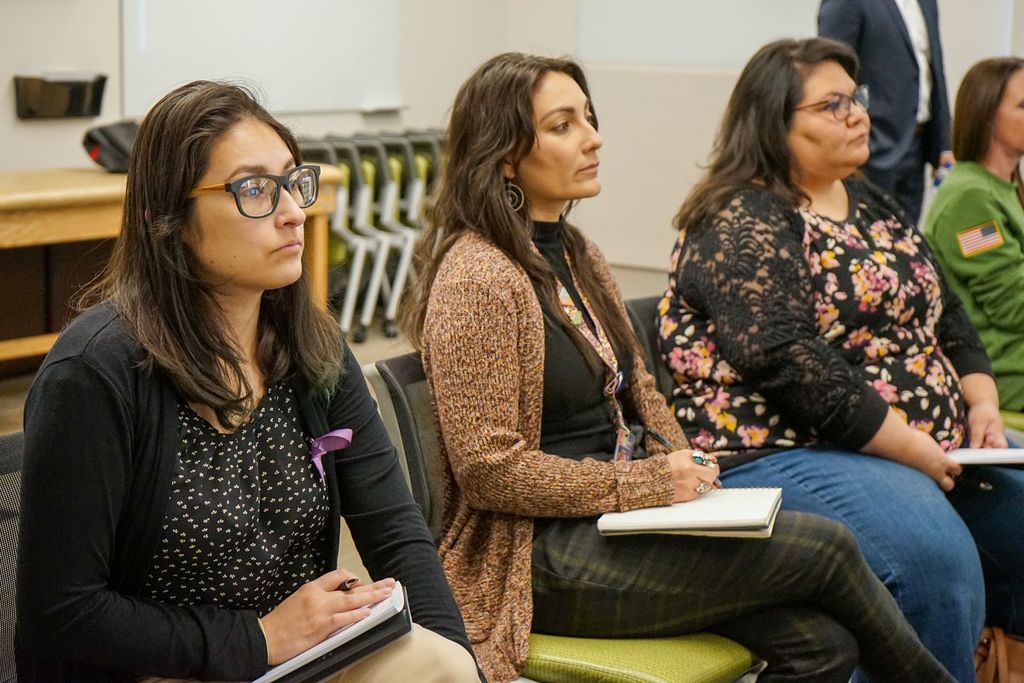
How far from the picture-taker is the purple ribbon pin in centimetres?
147

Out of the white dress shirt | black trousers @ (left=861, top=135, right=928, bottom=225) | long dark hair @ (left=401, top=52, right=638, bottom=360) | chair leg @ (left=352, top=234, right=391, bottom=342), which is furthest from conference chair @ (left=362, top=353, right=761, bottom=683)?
chair leg @ (left=352, top=234, right=391, bottom=342)

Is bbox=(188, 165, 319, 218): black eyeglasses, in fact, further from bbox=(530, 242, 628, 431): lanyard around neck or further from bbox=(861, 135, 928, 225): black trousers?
bbox=(861, 135, 928, 225): black trousers

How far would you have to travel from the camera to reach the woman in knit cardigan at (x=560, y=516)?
5.53 feet

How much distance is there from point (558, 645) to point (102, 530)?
69cm

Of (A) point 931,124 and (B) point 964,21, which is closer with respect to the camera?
(A) point 931,124

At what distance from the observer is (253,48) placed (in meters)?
5.16

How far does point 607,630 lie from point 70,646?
75 cm

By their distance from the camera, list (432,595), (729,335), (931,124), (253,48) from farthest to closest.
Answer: (253,48) → (931,124) → (729,335) → (432,595)

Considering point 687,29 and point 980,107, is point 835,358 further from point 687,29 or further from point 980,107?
point 687,29

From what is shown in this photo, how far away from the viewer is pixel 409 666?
4.36 ft

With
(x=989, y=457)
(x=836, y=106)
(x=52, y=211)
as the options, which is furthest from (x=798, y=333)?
(x=52, y=211)

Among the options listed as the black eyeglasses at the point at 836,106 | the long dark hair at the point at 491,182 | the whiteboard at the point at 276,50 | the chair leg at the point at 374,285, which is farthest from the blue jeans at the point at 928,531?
the chair leg at the point at 374,285

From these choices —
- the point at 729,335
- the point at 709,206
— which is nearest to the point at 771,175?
the point at 709,206

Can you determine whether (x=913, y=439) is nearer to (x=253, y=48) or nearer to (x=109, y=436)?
(x=109, y=436)
